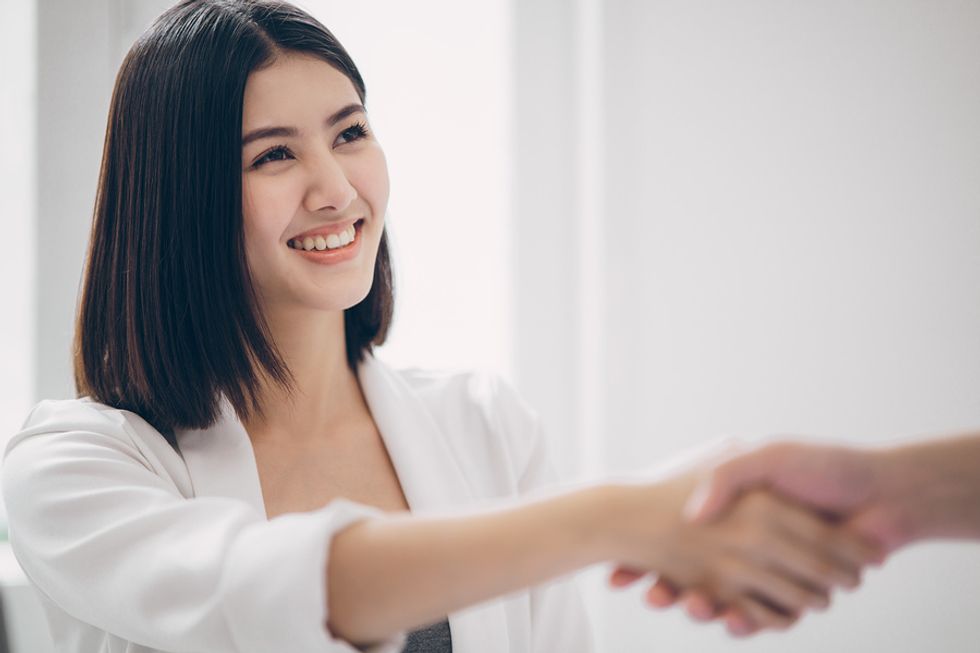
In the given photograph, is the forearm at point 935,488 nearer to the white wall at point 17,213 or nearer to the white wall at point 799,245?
the white wall at point 799,245

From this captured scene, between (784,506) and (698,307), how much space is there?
4.44 ft

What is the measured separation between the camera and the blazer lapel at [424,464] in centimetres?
122

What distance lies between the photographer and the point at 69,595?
38.7 inches

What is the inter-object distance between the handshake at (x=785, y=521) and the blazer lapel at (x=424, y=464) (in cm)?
46

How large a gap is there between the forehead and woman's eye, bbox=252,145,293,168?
0.15 ft

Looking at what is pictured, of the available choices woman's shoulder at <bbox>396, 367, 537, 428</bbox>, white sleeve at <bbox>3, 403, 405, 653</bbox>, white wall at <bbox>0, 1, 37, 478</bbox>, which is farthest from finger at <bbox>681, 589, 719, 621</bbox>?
white wall at <bbox>0, 1, 37, 478</bbox>

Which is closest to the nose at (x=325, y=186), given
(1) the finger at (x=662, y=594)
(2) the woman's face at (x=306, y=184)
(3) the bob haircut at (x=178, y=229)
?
(2) the woman's face at (x=306, y=184)

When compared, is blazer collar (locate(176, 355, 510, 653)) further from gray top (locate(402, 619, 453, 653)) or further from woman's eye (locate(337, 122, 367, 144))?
woman's eye (locate(337, 122, 367, 144))

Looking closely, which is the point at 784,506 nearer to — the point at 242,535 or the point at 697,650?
the point at 242,535

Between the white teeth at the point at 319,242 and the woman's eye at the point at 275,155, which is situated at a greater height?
the woman's eye at the point at 275,155

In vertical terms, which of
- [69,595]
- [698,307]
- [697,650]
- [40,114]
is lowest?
[697,650]

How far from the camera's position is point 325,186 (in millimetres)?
1239

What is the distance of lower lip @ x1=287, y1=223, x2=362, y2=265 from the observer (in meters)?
1.27

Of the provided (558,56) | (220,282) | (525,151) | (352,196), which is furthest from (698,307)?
(220,282)
